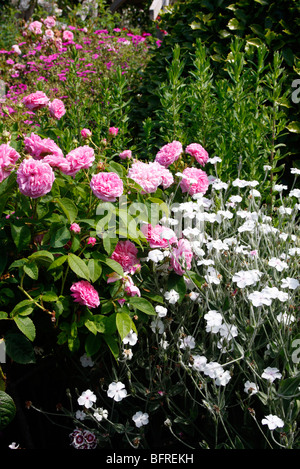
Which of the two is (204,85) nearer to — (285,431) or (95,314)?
(95,314)

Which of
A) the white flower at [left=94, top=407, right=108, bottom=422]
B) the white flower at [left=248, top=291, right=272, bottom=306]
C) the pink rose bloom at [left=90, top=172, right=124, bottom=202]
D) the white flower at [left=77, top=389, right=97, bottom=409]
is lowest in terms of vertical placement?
the white flower at [left=94, top=407, right=108, bottom=422]

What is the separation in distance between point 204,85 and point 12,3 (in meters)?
9.50

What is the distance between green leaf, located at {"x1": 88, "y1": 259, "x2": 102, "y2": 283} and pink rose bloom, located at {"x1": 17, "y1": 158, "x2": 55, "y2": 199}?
0.32 m

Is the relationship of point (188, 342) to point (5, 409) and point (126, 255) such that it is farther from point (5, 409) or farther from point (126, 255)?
point (5, 409)

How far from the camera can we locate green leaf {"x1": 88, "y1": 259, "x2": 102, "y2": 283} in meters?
1.68

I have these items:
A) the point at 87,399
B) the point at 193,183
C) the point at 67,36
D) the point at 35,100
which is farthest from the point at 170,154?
the point at 67,36

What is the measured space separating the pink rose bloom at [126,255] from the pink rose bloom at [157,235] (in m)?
0.07

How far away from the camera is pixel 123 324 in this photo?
1684 millimetres

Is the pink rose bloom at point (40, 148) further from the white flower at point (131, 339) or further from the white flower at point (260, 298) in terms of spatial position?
the white flower at point (260, 298)

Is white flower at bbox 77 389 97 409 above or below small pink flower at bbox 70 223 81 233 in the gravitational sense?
below

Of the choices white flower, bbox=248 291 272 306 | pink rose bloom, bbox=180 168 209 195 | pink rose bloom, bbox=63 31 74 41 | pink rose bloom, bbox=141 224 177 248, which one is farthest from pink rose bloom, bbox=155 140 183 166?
pink rose bloom, bbox=63 31 74 41

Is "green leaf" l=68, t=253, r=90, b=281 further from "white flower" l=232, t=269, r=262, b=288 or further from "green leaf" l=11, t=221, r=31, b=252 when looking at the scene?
"white flower" l=232, t=269, r=262, b=288

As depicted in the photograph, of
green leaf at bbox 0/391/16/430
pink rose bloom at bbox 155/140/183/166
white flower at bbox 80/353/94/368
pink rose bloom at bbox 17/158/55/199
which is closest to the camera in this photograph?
pink rose bloom at bbox 17/158/55/199

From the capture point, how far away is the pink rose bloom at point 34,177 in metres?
1.56
